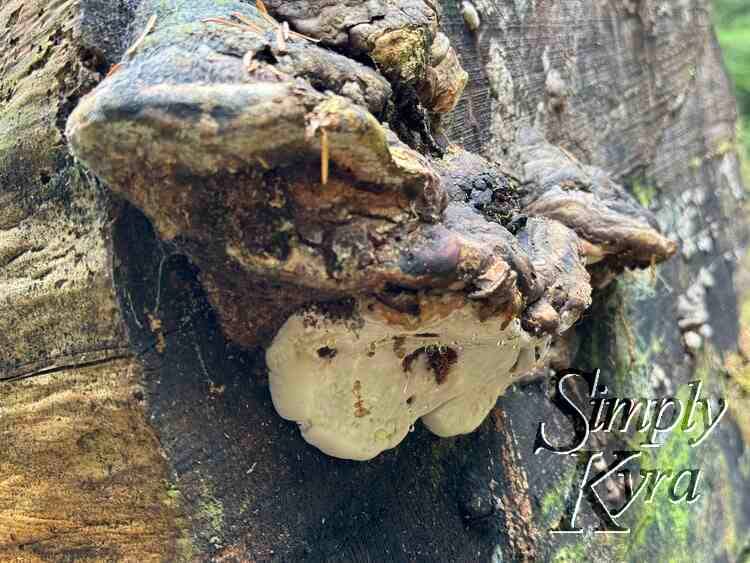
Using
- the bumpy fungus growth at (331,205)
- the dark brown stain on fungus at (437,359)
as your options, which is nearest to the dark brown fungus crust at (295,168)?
the bumpy fungus growth at (331,205)

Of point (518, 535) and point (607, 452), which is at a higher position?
point (518, 535)

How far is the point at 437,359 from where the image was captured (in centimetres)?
135

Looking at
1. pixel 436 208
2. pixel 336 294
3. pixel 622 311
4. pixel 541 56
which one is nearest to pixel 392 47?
pixel 436 208

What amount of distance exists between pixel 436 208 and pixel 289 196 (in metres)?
0.21

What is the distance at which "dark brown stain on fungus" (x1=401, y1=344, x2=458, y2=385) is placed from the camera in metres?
1.31

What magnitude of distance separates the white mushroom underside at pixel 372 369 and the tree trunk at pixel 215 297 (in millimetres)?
47

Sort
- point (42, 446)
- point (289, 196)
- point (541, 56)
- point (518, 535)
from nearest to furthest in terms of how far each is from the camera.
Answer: point (289, 196), point (42, 446), point (518, 535), point (541, 56)

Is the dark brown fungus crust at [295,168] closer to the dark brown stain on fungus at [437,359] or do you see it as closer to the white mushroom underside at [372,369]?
the white mushroom underside at [372,369]

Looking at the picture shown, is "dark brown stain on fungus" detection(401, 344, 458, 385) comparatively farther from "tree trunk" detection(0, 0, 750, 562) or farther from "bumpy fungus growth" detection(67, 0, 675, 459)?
"tree trunk" detection(0, 0, 750, 562)

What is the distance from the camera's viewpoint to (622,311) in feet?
7.73

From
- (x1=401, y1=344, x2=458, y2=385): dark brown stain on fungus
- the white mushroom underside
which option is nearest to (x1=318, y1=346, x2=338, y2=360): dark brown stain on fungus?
the white mushroom underside

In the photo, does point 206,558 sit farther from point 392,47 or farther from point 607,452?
point 607,452

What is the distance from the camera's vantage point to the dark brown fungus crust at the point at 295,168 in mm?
914

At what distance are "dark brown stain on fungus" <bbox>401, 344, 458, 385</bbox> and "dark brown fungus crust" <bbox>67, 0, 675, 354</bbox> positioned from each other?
16 cm
